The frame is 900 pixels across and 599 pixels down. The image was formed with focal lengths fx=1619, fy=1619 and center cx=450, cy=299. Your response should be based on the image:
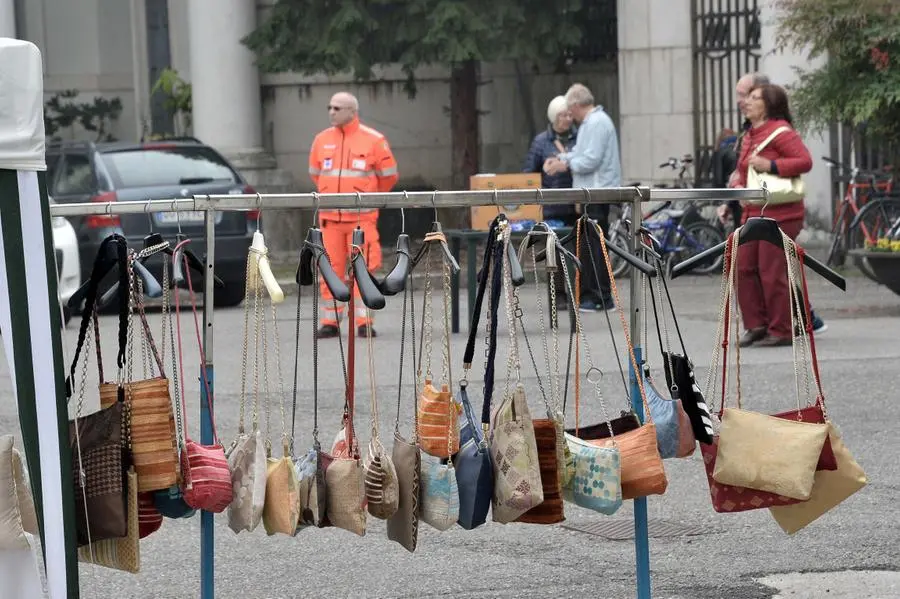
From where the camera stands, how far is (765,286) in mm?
10914

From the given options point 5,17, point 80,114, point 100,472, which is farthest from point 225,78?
point 100,472

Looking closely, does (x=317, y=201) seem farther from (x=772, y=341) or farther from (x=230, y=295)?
(x=230, y=295)

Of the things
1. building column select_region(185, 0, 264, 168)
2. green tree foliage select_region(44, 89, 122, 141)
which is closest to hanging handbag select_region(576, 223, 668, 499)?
building column select_region(185, 0, 264, 168)

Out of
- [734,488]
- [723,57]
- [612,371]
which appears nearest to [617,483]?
[734,488]

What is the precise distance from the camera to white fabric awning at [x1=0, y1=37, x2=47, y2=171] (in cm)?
371

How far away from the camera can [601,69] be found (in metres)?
21.6

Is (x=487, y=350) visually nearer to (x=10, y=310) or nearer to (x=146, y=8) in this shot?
(x=10, y=310)

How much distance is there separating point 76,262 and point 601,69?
9935 millimetres

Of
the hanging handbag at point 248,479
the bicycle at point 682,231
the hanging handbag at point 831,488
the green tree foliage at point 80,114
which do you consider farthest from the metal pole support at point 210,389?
the green tree foliage at point 80,114

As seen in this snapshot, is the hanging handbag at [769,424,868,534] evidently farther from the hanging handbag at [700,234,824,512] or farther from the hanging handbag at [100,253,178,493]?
the hanging handbag at [100,253,178,493]

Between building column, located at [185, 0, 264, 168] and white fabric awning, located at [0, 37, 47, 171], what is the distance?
1683 centimetres

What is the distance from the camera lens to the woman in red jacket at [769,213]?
10766 millimetres

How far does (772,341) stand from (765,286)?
19.4 inches

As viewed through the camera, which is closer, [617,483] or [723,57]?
[617,483]
